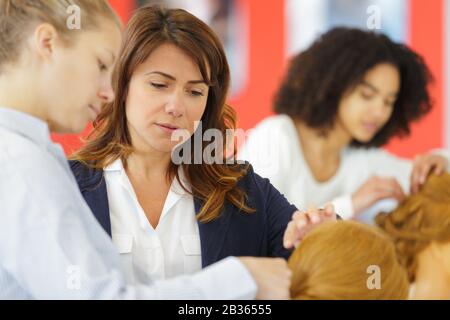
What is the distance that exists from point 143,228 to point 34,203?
0.70 ft

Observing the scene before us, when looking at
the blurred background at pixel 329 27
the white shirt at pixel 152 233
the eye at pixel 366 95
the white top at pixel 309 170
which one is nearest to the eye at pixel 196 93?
the white shirt at pixel 152 233

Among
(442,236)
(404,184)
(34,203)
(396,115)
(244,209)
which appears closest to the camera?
(34,203)

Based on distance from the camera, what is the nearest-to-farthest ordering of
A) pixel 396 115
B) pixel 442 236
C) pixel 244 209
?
pixel 244 209, pixel 442 236, pixel 396 115

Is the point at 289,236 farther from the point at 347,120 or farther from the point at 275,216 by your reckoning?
the point at 347,120

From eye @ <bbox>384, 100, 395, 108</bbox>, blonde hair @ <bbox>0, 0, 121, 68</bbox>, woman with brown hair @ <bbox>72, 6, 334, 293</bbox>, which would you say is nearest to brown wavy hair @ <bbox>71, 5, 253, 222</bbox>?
woman with brown hair @ <bbox>72, 6, 334, 293</bbox>

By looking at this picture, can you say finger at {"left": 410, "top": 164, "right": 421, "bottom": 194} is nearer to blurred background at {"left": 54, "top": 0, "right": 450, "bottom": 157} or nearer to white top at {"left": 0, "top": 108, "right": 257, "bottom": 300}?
white top at {"left": 0, "top": 108, "right": 257, "bottom": 300}

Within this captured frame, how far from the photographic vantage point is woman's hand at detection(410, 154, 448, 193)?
1.16 meters

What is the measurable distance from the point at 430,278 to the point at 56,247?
639mm

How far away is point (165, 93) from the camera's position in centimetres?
71

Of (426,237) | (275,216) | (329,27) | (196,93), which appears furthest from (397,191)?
(329,27)

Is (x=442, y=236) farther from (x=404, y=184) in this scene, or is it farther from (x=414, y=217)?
(x=404, y=184)

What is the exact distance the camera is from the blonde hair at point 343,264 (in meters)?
0.64

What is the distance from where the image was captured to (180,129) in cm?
74
